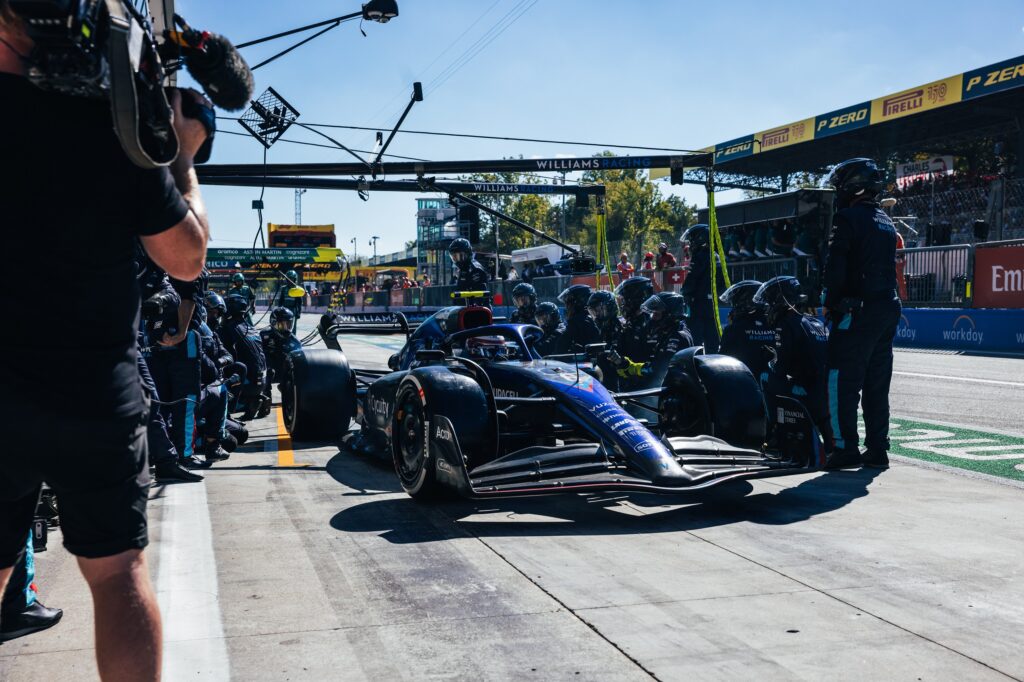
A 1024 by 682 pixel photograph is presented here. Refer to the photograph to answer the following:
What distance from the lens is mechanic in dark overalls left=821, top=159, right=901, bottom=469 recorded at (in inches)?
258

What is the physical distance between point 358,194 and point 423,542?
1022cm

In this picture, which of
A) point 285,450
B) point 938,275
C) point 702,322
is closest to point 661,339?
point 285,450

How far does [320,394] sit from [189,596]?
14.6ft

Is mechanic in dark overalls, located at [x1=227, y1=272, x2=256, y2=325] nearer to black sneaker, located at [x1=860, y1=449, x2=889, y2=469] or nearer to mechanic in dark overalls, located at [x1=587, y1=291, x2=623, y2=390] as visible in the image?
mechanic in dark overalls, located at [x1=587, y1=291, x2=623, y2=390]

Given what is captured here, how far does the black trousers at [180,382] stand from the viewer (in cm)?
655

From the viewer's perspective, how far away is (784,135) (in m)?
31.6

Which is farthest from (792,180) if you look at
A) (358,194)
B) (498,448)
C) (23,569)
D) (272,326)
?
(23,569)

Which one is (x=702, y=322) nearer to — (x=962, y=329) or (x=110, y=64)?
(x=962, y=329)

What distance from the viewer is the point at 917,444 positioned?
7484 millimetres

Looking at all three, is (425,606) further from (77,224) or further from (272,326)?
(272,326)

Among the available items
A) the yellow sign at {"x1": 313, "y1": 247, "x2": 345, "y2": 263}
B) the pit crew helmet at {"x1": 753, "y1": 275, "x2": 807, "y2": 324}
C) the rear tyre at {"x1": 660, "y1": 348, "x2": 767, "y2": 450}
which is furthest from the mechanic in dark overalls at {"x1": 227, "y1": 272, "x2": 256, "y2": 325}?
the yellow sign at {"x1": 313, "y1": 247, "x2": 345, "y2": 263}

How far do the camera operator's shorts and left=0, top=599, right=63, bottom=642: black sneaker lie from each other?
140 cm

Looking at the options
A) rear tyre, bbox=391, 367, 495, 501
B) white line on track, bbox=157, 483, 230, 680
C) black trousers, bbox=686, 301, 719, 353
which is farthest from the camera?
black trousers, bbox=686, 301, 719, 353

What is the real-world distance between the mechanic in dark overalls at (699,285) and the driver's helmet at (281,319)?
491cm
